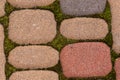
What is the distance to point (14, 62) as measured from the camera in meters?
1.72

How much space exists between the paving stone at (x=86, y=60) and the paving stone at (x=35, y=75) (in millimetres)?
56

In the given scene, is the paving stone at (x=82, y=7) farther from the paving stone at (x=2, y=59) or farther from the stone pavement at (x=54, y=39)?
the paving stone at (x=2, y=59)

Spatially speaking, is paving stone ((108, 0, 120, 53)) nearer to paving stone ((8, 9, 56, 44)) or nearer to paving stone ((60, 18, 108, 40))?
paving stone ((60, 18, 108, 40))

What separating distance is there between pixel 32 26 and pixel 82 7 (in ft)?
0.77

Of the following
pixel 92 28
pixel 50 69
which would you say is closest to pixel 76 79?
pixel 50 69

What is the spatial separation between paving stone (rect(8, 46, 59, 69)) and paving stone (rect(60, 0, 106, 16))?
206mm

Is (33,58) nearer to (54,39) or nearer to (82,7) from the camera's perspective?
(54,39)

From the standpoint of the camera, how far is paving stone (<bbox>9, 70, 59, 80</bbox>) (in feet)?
5.54

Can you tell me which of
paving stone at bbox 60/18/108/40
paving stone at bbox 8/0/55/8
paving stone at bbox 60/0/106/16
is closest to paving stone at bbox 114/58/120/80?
paving stone at bbox 60/18/108/40

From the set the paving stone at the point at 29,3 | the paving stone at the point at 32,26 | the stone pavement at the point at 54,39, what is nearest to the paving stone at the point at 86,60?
the stone pavement at the point at 54,39

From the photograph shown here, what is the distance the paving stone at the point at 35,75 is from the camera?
1.69 meters

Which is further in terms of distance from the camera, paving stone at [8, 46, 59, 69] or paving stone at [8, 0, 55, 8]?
paving stone at [8, 0, 55, 8]

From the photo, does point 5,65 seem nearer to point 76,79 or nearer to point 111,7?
point 76,79

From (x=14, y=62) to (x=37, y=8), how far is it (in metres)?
0.28
